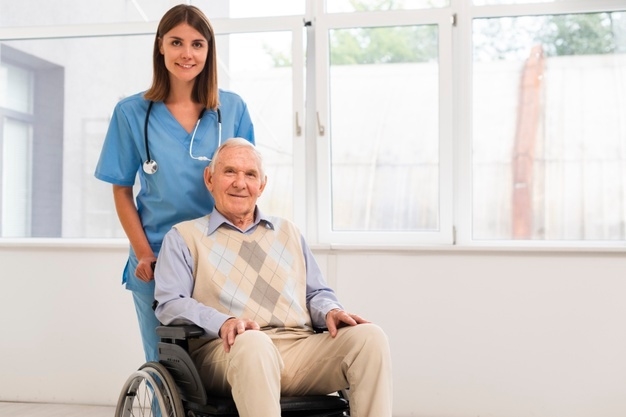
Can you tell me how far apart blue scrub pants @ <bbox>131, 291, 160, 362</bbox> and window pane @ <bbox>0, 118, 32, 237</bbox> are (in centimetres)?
189

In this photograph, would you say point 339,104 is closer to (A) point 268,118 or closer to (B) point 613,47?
(A) point 268,118

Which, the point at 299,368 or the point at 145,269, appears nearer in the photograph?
the point at 299,368

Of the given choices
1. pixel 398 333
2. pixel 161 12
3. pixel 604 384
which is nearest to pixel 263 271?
pixel 398 333

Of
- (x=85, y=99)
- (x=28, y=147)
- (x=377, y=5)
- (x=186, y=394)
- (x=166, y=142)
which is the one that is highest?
(x=377, y=5)

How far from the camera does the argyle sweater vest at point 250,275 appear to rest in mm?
2252

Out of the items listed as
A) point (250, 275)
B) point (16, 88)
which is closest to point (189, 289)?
point (250, 275)

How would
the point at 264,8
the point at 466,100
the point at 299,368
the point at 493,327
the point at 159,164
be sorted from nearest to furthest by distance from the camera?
the point at 299,368 → the point at 159,164 → the point at 493,327 → the point at 466,100 → the point at 264,8

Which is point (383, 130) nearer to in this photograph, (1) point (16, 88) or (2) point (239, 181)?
(2) point (239, 181)

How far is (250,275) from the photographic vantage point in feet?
7.50

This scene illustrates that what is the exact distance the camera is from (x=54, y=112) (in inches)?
162

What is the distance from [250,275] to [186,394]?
357 millimetres

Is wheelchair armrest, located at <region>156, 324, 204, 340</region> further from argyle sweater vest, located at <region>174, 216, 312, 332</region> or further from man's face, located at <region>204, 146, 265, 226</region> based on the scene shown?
man's face, located at <region>204, 146, 265, 226</region>

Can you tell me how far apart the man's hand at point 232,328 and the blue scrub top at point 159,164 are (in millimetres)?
427

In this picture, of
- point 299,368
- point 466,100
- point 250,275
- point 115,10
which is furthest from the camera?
point 115,10
